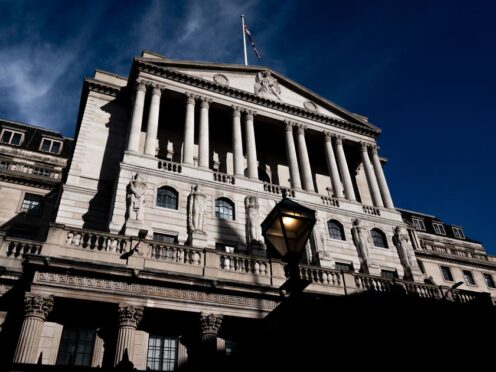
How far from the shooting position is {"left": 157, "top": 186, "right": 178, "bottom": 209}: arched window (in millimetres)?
25172

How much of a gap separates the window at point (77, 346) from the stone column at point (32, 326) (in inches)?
82.9

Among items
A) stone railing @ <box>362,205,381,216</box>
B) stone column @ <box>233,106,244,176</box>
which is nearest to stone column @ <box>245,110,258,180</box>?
stone column @ <box>233,106,244,176</box>

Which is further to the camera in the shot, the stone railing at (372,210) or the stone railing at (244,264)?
the stone railing at (372,210)

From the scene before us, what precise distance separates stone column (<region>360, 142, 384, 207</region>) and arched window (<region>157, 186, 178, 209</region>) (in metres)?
16.9

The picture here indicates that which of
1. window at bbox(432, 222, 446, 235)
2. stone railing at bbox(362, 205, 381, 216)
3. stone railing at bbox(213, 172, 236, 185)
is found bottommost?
stone railing at bbox(362, 205, 381, 216)

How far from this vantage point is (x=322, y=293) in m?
20.2

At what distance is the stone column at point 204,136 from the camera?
29.0 meters

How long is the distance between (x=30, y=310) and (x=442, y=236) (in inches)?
2008

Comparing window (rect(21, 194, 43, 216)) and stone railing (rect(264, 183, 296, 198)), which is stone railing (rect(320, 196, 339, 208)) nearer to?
stone railing (rect(264, 183, 296, 198))

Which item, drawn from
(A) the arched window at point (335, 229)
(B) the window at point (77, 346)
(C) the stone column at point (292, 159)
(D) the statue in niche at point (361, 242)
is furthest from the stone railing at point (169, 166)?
(D) the statue in niche at point (361, 242)

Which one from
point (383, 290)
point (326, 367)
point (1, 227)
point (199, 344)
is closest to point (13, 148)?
point (1, 227)

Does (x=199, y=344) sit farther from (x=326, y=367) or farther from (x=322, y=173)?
(x=322, y=173)

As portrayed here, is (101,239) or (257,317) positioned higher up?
(101,239)

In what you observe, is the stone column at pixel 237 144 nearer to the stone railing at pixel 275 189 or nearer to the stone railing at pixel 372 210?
the stone railing at pixel 275 189
